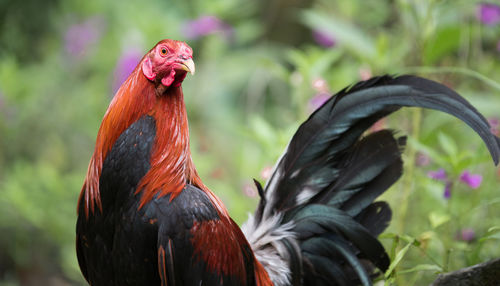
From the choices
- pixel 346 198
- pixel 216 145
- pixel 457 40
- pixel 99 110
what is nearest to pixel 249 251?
pixel 346 198

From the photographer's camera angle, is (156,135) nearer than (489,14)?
Yes

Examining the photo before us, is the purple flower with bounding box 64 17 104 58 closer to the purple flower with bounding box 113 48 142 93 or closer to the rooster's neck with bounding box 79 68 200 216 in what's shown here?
the purple flower with bounding box 113 48 142 93

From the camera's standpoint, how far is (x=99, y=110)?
4.90m

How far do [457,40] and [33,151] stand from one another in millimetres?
3904

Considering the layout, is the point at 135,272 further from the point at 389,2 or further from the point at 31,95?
the point at 389,2

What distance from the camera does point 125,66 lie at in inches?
168

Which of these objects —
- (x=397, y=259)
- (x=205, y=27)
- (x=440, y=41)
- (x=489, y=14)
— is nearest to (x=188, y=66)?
(x=397, y=259)

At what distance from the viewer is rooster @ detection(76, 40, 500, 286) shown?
1.92m

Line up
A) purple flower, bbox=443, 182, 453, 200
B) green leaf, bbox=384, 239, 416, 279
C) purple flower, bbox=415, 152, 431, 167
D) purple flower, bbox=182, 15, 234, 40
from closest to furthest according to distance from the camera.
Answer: green leaf, bbox=384, 239, 416, 279
purple flower, bbox=443, 182, 453, 200
purple flower, bbox=415, 152, 431, 167
purple flower, bbox=182, 15, 234, 40

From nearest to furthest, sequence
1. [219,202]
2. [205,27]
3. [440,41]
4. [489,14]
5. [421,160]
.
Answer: [219,202], [440,41], [421,160], [489,14], [205,27]

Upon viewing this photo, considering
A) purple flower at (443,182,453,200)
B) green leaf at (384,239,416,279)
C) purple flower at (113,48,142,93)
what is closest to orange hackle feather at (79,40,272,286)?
green leaf at (384,239,416,279)

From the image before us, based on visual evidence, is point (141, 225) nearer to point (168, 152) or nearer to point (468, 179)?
point (168, 152)

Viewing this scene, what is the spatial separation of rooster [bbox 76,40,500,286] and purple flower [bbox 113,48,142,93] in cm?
220

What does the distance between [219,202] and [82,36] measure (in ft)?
13.4
